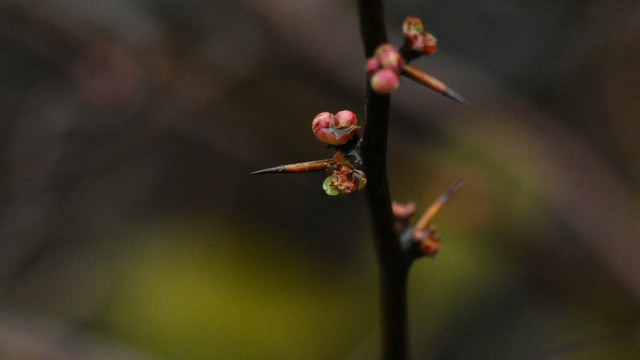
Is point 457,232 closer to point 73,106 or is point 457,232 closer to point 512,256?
point 512,256

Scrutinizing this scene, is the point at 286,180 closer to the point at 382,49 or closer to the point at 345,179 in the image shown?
the point at 345,179

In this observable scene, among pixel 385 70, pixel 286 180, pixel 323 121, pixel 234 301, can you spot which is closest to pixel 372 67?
pixel 385 70

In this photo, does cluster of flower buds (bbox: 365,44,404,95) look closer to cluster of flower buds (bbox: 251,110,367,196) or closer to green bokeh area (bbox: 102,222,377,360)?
cluster of flower buds (bbox: 251,110,367,196)

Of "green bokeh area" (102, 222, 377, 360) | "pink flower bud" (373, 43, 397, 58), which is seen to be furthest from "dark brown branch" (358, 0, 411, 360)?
"green bokeh area" (102, 222, 377, 360)

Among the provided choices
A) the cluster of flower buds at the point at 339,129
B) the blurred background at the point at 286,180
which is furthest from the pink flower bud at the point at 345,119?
the blurred background at the point at 286,180

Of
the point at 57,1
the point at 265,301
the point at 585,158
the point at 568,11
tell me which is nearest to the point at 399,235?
the point at 265,301

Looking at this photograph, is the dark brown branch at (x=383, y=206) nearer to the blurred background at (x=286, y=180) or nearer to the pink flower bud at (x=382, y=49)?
the pink flower bud at (x=382, y=49)
